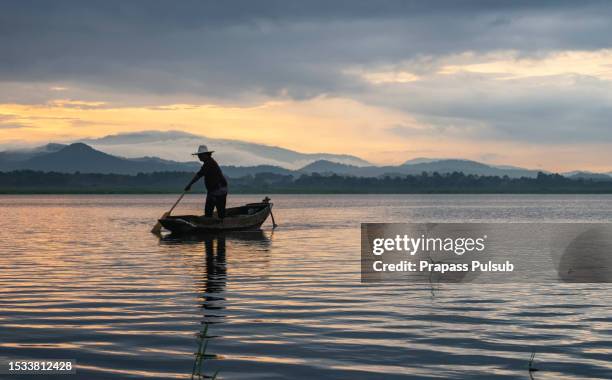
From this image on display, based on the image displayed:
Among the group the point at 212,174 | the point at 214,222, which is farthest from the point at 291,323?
the point at 214,222

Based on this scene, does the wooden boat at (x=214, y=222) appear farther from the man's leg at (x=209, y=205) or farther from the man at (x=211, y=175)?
the man at (x=211, y=175)

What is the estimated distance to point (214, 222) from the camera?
37719 mm

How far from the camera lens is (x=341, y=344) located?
11000mm

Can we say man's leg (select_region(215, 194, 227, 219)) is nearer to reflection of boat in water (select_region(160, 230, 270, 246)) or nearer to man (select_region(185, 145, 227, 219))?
man (select_region(185, 145, 227, 219))

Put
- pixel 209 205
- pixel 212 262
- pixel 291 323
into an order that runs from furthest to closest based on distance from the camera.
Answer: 1. pixel 209 205
2. pixel 212 262
3. pixel 291 323

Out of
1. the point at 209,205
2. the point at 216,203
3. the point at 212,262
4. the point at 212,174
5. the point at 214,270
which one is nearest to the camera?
the point at 214,270

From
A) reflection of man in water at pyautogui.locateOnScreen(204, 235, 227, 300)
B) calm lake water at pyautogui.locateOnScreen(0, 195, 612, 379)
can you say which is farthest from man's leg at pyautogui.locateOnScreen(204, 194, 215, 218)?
calm lake water at pyautogui.locateOnScreen(0, 195, 612, 379)

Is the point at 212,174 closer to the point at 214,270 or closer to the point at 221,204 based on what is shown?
the point at 221,204

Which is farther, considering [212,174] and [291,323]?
[212,174]

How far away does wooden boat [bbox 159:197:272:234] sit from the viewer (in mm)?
37094

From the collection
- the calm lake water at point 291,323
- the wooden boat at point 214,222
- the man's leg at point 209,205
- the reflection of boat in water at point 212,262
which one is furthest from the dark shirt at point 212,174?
the calm lake water at point 291,323

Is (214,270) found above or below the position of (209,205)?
below

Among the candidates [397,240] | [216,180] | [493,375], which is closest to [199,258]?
[216,180]

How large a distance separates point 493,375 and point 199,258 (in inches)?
699
